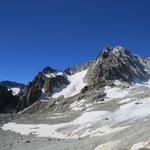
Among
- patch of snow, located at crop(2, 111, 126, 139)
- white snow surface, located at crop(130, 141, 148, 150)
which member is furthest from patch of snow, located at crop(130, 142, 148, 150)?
patch of snow, located at crop(2, 111, 126, 139)

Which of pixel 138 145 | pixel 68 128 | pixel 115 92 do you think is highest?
pixel 115 92

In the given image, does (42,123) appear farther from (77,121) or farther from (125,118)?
(125,118)

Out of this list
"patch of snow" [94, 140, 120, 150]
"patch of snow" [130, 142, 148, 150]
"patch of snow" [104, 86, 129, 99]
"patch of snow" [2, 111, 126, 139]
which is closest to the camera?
"patch of snow" [130, 142, 148, 150]

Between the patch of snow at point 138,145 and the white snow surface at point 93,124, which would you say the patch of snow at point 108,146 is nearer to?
the patch of snow at point 138,145

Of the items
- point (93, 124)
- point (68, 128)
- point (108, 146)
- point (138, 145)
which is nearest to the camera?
point (138, 145)

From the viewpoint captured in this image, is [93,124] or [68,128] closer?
[93,124]

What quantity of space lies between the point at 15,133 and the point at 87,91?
308 feet

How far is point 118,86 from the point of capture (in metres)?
185

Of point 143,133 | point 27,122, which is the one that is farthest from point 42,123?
point 143,133

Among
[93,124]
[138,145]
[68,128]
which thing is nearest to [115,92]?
[68,128]

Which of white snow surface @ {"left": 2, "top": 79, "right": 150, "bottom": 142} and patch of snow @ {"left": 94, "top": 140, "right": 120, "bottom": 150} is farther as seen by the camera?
white snow surface @ {"left": 2, "top": 79, "right": 150, "bottom": 142}

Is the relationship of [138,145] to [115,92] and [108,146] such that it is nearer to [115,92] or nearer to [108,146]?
[108,146]

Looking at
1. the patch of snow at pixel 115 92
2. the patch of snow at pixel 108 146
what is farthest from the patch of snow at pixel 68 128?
the patch of snow at pixel 115 92

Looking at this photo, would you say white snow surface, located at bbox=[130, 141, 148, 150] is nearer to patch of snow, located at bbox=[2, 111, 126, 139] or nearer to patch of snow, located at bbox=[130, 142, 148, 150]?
patch of snow, located at bbox=[130, 142, 148, 150]
